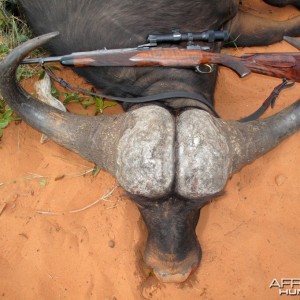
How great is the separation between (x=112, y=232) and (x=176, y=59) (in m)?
1.72

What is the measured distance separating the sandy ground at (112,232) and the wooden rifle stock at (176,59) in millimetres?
1257

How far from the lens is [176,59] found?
9.34 feet

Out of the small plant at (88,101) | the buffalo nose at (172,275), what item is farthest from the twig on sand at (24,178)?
the buffalo nose at (172,275)

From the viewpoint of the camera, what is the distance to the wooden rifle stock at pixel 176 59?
112 inches

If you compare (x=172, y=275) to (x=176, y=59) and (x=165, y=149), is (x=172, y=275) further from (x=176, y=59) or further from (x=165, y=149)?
(x=176, y=59)

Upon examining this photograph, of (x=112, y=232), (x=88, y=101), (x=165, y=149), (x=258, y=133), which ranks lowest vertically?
(x=112, y=232)

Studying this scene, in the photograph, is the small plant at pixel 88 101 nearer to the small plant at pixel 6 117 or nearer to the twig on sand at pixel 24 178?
the small plant at pixel 6 117

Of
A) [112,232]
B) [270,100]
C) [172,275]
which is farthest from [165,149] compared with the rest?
[112,232]

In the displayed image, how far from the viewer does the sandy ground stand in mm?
3682

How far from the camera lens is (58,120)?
110 inches

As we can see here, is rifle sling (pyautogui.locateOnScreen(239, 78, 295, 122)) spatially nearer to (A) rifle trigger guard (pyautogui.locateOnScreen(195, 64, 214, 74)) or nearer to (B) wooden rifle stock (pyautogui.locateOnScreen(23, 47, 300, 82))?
(B) wooden rifle stock (pyautogui.locateOnScreen(23, 47, 300, 82))

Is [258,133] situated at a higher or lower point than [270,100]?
higher

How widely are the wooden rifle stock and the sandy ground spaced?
1257 millimetres

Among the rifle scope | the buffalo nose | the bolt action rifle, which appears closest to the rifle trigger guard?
the bolt action rifle
